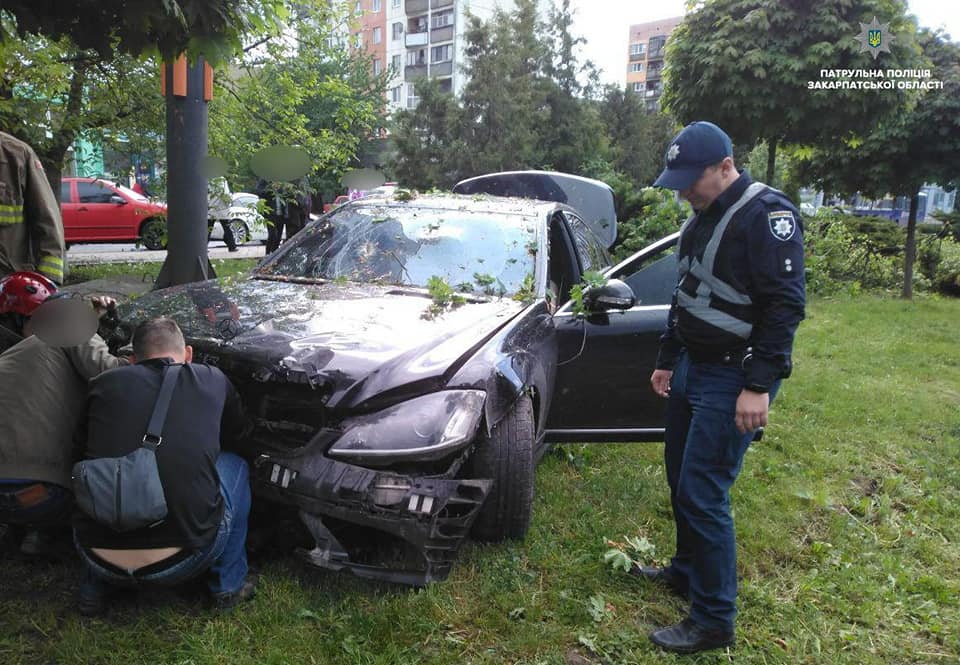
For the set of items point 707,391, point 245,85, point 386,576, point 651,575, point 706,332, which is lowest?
point 651,575

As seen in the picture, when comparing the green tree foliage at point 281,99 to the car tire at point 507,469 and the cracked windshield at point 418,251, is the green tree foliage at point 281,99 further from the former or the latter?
the car tire at point 507,469

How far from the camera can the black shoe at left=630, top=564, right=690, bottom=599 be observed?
120 inches

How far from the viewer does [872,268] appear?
1319 centimetres

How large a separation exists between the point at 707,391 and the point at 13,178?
139 inches

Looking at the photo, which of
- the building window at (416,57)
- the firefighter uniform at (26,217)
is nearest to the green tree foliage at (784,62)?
the firefighter uniform at (26,217)

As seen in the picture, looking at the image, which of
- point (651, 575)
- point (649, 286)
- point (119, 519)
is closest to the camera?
point (119, 519)

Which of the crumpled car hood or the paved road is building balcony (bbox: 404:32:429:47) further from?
the crumpled car hood

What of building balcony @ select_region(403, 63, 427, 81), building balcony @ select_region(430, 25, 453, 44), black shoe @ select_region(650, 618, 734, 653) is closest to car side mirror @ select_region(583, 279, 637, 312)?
black shoe @ select_region(650, 618, 734, 653)

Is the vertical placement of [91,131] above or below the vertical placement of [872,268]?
above

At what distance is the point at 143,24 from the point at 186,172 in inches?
134

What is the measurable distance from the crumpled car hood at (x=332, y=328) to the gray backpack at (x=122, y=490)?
0.53 metres

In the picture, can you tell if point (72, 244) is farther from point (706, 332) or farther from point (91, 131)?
point (706, 332)

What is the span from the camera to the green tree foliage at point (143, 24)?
2.48 metres

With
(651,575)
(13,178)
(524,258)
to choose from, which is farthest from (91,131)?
(651,575)
